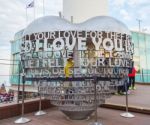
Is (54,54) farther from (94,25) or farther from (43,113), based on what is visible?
(43,113)

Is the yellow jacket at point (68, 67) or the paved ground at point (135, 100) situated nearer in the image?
the yellow jacket at point (68, 67)

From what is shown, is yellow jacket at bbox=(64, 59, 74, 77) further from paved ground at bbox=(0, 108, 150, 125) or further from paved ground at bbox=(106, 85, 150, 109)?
paved ground at bbox=(106, 85, 150, 109)

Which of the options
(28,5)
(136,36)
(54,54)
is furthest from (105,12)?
(136,36)

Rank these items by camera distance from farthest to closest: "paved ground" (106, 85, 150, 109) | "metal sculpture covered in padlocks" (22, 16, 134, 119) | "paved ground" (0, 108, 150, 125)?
"paved ground" (106, 85, 150, 109) → "paved ground" (0, 108, 150, 125) → "metal sculpture covered in padlocks" (22, 16, 134, 119)

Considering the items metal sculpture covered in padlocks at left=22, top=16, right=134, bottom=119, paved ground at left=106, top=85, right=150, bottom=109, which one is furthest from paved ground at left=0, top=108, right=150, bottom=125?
paved ground at left=106, top=85, right=150, bottom=109

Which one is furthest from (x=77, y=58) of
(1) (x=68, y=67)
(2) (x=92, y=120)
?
(2) (x=92, y=120)

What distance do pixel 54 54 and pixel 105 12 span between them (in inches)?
203

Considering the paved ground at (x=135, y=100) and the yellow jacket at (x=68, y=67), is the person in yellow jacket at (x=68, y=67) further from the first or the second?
the paved ground at (x=135, y=100)

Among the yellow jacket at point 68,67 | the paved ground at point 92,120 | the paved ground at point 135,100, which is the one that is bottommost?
the paved ground at point 92,120

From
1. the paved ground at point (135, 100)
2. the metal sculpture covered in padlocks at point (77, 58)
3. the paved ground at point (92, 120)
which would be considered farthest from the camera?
the paved ground at point (135, 100)

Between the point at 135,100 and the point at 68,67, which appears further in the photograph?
the point at 135,100

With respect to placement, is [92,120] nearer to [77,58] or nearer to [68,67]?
[68,67]

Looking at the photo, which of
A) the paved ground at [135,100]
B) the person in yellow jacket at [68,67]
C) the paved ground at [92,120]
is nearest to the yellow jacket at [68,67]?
the person in yellow jacket at [68,67]

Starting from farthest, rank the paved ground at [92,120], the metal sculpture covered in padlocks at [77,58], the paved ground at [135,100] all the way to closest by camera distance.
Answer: the paved ground at [135,100]
the paved ground at [92,120]
the metal sculpture covered in padlocks at [77,58]
